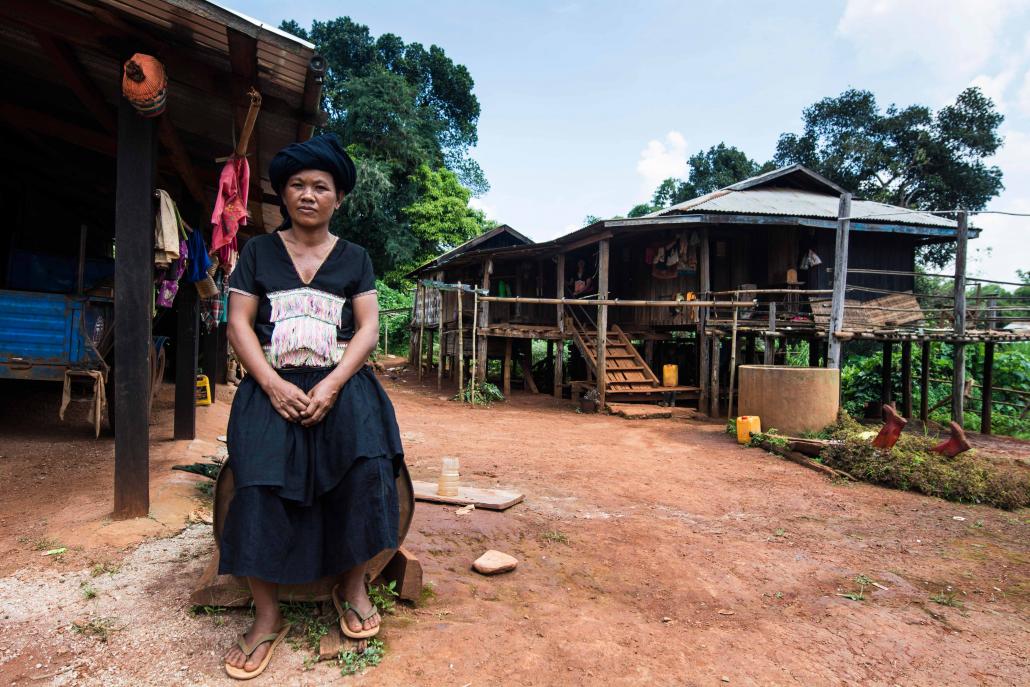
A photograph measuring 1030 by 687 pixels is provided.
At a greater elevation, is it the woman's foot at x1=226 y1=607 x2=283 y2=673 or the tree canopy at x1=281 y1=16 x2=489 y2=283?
the tree canopy at x1=281 y1=16 x2=489 y2=283

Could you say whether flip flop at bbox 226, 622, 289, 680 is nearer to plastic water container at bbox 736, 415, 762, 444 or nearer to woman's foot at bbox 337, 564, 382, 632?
woman's foot at bbox 337, 564, 382, 632

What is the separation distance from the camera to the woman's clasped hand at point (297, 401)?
2.06m

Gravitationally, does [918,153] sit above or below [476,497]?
above

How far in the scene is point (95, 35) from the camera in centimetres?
332

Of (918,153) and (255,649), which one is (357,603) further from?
(918,153)

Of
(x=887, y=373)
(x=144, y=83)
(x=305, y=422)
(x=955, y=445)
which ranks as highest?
(x=144, y=83)

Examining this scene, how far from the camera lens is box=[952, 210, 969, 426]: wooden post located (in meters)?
9.05

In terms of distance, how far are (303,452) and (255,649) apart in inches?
28.0

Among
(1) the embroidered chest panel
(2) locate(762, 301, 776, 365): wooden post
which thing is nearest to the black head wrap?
(1) the embroidered chest panel

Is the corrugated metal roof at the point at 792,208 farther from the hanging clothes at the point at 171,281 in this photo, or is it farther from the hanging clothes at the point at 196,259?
the hanging clothes at the point at 171,281

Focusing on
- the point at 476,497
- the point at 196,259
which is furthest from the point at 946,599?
the point at 196,259

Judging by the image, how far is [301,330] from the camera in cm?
216

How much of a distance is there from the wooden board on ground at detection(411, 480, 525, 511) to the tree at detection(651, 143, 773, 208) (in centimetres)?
3052

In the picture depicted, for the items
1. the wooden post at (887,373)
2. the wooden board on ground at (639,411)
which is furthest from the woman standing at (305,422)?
the wooden post at (887,373)
